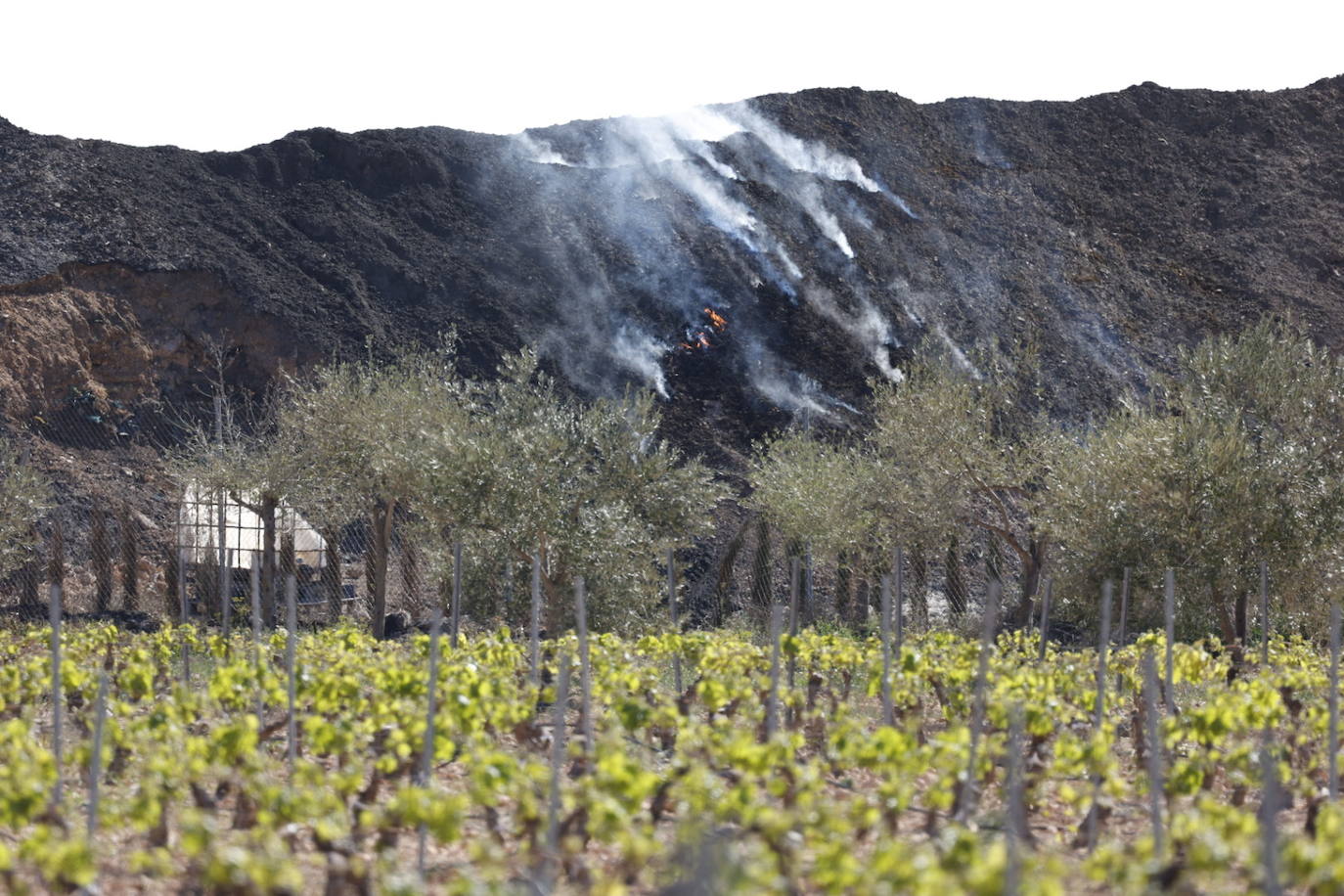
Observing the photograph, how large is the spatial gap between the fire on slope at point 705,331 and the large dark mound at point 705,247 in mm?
124

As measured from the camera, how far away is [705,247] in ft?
148

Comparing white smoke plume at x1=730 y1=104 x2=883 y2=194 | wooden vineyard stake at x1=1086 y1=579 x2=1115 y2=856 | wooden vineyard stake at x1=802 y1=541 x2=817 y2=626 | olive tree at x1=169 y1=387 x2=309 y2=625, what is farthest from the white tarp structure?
white smoke plume at x1=730 y1=104 x2=883 y2=194

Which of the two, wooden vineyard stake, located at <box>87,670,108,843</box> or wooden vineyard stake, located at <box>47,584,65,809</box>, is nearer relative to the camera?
wooden vineyard stake, located at <box>87,670,108,843</box>

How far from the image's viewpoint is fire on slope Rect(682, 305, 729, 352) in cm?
4144

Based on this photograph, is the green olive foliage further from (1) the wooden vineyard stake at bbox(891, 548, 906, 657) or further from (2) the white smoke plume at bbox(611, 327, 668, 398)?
(2) the white smoke plume at bbox(611, 327, 668, 398)

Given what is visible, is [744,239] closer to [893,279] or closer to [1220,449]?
[893,279]

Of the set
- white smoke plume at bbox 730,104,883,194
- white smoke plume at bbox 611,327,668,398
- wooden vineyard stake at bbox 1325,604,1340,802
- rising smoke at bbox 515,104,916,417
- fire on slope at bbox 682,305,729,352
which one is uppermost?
white smoke plume at bbox 730,104,883,194

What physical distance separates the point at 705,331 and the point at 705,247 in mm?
4218

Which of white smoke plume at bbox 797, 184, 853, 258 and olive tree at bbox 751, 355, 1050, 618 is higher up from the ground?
white smoke plume at bbox 797, 184, 853, 258

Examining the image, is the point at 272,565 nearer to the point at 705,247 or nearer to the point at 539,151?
the point at 705,247

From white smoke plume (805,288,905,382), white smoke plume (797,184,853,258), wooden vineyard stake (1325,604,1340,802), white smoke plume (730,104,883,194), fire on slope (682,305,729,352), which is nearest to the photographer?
wooden vineyard stake (1325,604,1340,802)

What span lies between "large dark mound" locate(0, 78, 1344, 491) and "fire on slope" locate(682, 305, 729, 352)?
0.41 ft

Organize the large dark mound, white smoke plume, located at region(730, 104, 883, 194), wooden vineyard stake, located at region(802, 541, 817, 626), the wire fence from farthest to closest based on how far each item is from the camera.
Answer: white smoke plume, located at region(730, 104, 883, 194) < the large dark mound < the wire fence < wooden vineyard stake, located at region(802, 541, 817, 626)

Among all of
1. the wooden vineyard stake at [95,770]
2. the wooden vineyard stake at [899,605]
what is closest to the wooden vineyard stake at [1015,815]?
the wooden vineyard stake at [899,605]
